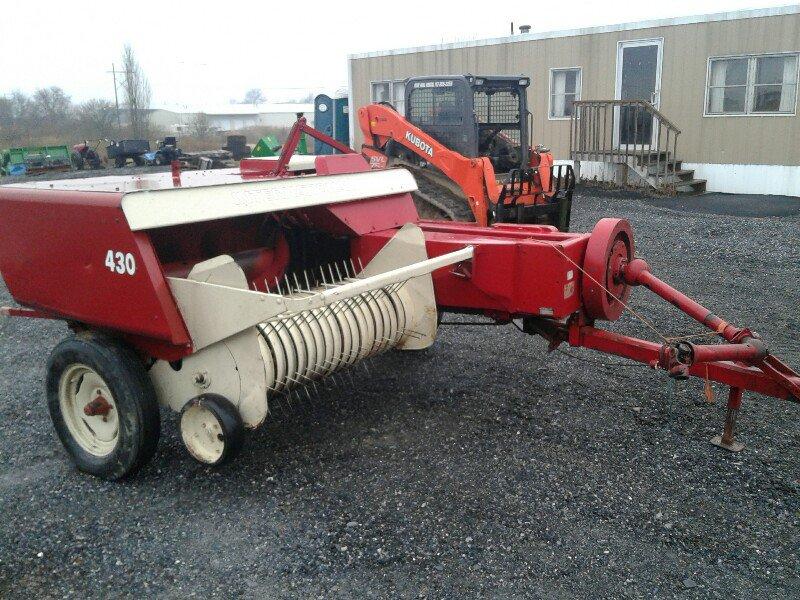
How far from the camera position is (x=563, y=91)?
1596cm

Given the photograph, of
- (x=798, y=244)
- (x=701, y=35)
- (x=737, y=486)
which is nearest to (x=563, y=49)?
(x=701, y=35)

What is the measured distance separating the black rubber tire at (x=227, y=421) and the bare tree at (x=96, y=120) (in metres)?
41.9

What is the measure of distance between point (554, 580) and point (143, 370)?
6.89 ft

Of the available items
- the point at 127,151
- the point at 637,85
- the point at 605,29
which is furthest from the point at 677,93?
the point at 127,151

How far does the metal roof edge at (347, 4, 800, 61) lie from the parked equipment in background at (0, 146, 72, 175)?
11939mm

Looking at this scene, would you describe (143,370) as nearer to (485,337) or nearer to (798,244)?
(485,337)

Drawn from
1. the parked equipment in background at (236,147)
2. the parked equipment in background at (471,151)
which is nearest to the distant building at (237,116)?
the parked equipment in background at (236,147)

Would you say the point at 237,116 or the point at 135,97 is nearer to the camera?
the point at 135,97

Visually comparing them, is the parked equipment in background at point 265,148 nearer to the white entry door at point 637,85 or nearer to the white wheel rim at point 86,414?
the white entry door at point 637,85

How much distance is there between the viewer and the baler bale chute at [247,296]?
3201mm

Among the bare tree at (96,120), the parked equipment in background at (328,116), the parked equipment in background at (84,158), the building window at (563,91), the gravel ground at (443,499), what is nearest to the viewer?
the gravel ground at (443,499)

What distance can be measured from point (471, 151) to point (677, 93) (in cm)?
797

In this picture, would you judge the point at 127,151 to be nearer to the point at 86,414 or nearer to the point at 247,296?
the point at 86,414

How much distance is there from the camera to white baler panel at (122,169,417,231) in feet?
10.4
